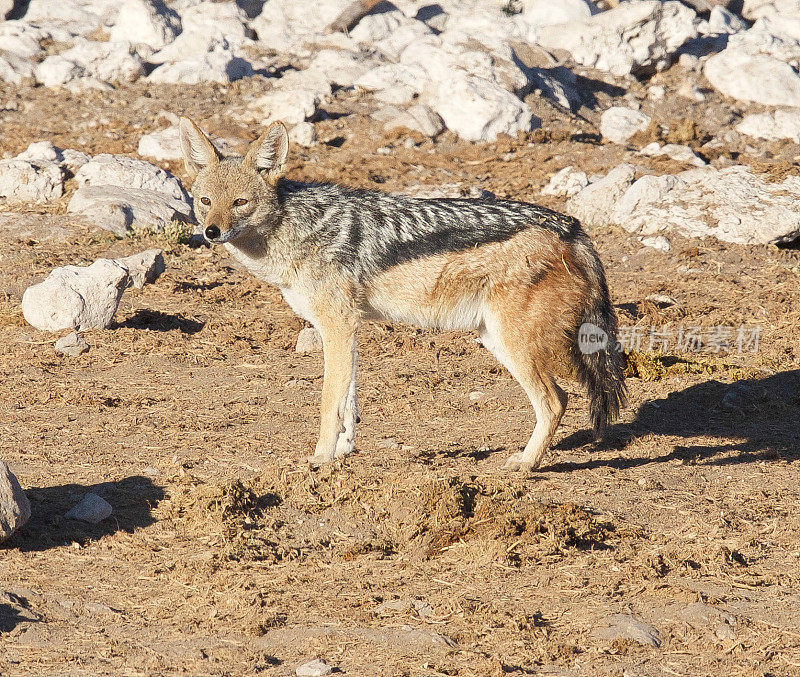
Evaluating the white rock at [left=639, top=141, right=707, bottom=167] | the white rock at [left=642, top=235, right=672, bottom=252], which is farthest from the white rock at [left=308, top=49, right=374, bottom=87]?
the white rock at [left=642, top=235, right=672, bottom=252]

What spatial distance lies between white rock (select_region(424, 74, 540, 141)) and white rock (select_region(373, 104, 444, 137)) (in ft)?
0.80

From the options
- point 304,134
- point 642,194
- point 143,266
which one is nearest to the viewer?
point 143,266

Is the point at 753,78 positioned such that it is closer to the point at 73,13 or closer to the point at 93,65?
the point at 93,65

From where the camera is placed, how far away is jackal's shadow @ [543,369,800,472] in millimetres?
7066

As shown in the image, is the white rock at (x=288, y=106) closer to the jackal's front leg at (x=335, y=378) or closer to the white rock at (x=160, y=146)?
the white rock at (x=160, y=146)

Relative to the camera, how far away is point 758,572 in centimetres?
522

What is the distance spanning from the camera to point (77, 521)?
5402 mm

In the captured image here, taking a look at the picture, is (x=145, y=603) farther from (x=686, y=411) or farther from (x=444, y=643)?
(x=686, y=411)

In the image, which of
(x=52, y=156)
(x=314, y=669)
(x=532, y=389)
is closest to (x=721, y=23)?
(x=52, y=156)

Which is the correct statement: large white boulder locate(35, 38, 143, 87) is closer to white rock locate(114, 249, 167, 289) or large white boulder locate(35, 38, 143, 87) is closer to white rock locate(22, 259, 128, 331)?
white rock locate(114, 249, 167, 289)

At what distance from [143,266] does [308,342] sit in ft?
7.73

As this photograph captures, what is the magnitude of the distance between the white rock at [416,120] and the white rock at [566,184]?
290 cm

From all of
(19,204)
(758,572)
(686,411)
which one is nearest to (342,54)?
(19,204)

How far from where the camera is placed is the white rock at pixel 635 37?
1939 centimetres
